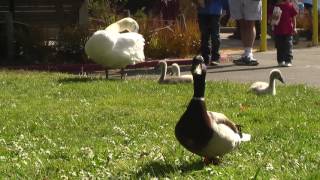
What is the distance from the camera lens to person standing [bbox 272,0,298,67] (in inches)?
577

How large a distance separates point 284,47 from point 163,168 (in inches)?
368

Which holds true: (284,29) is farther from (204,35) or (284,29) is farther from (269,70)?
(204,35)

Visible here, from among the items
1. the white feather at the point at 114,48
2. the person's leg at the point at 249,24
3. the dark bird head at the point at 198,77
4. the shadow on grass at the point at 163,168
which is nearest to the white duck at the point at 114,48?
the white feather at the point at 114,48

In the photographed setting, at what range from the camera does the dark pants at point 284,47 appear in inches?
576

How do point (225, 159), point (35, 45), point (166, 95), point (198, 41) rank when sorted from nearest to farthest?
point (225, 159) < point (166, 95) < point (35, 45) < point (198, 41)

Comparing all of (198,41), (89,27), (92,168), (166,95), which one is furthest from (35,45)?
(92,168)

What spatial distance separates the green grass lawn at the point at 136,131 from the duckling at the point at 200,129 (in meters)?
0.18

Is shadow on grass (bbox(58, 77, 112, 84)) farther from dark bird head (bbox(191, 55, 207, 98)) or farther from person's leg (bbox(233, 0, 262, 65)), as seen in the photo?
dark bird head (bbox(191, 55, 207, 98))

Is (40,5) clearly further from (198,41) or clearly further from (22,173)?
(22,173)

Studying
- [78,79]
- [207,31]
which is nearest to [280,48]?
→ [207,31]

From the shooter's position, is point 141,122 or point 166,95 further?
point 166,95

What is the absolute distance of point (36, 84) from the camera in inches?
442

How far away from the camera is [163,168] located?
5695 millimetres

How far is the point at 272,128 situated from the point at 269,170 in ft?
6.01
